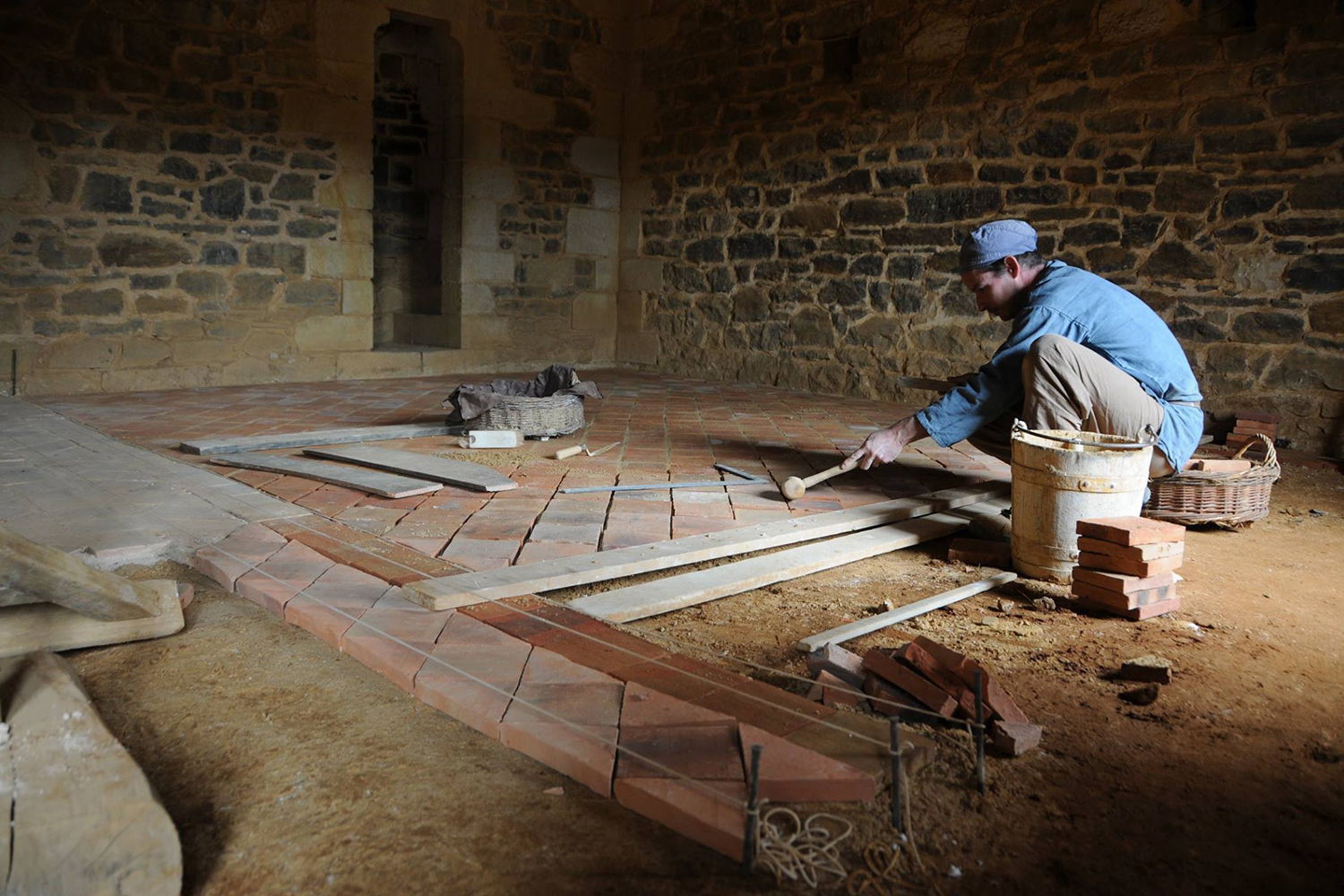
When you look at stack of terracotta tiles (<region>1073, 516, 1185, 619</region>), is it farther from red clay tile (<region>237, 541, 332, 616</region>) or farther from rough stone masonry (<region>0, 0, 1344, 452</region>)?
rough stone masonry (<region>0, 0, 1344, 452</region>)

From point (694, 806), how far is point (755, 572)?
1.32 metres

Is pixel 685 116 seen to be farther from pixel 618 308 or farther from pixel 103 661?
pixel 103 661

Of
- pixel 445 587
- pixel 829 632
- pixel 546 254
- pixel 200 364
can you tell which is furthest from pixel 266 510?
pixel 546 254

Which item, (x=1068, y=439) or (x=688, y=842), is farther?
Answer: (x=1068, y=439)

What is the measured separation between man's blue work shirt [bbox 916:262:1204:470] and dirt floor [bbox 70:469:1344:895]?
105cm

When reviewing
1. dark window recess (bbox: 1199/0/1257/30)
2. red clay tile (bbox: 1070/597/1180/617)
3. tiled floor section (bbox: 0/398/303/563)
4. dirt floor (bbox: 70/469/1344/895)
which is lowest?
dirt floor (bbox: 70/469/1344/895)

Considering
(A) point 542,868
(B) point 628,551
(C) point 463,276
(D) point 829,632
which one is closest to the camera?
(A) point 542,868

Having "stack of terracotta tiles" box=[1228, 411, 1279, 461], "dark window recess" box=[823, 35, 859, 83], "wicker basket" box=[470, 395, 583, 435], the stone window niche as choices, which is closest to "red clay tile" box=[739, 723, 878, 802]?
"wicker basket" box=[470, 395, 583, 435]

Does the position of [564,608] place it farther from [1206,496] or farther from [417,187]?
[417,187]

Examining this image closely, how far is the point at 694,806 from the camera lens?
1448 mm

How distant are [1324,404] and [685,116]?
211 inches

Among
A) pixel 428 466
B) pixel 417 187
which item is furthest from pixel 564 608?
pixel 417 187

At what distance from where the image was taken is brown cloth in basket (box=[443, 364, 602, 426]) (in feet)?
15.4

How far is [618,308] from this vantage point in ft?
30.2
